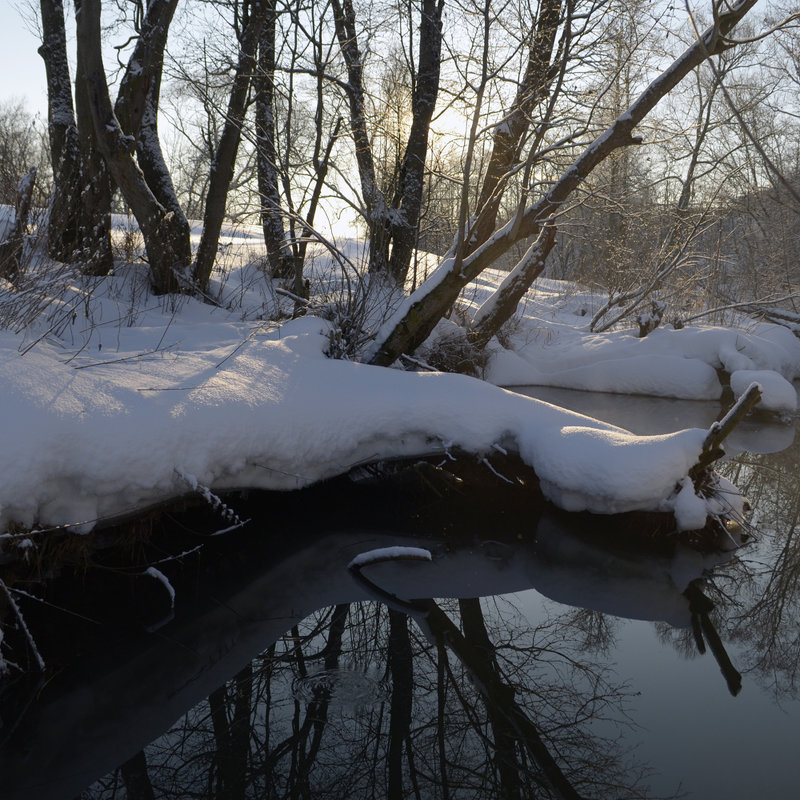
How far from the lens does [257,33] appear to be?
9414 mm

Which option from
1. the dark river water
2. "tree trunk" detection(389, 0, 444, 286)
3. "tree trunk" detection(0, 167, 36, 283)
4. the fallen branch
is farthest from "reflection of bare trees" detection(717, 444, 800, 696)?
"tree trunk" detection(389, 0, 444, 286)

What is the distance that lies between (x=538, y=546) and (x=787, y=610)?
1636 millimetres

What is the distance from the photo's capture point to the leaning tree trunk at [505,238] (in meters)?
6.45

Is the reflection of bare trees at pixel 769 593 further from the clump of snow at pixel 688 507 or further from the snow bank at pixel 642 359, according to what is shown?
the snow bank at pixel 642 359

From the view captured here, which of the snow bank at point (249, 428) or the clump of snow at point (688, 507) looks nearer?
the snow bank at point (249, 428)

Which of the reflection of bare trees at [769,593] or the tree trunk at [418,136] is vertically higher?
the tree trunk at [418,136]

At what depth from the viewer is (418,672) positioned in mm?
3814

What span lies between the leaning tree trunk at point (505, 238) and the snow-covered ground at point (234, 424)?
73cm

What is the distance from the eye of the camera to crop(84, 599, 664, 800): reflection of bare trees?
2984 mm

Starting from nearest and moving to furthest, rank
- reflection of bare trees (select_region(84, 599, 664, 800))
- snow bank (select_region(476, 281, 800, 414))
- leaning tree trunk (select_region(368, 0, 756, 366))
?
reflection of bare trees (select_region(84, 599, 664, 800)), leaning tree trunk (select_region(368, 0, 756, 366)), snow bank (select_region(476, 281, 800, 414))

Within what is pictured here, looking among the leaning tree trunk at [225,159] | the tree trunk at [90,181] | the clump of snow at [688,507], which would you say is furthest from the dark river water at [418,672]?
the tree trunk at [90,181]

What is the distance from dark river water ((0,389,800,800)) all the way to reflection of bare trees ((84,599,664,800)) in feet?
0.03

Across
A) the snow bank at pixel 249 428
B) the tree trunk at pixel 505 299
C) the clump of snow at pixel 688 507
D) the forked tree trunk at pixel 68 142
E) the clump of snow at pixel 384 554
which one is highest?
the forked tree trunk at pixel 68 142

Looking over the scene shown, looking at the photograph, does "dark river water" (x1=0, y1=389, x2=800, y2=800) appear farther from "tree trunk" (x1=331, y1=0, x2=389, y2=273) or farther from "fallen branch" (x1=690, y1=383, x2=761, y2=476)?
"tree trunk" (x1=331, y1=0, x2=389, y2=273)
